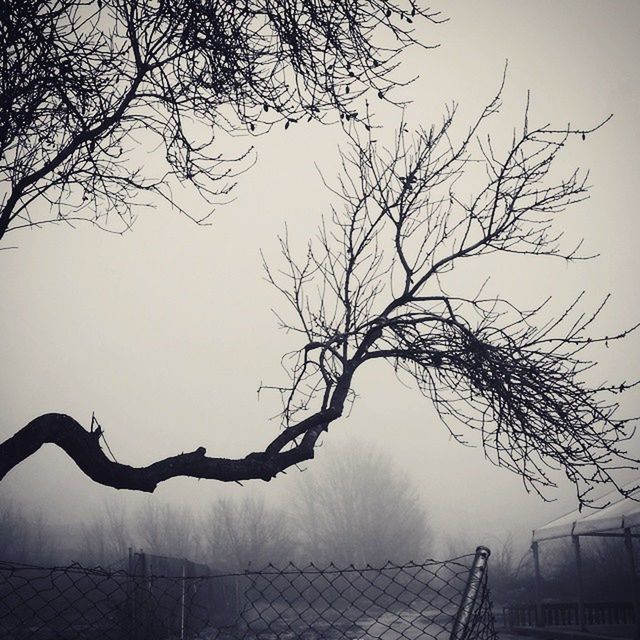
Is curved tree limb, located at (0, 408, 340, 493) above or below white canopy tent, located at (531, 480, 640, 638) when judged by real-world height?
above

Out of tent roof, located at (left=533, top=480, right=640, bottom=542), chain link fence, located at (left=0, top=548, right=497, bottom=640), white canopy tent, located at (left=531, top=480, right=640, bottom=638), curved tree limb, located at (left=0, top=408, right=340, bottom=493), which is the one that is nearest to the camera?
curved tree limb, located at (left=0, top=408, right=340, bottom=493)

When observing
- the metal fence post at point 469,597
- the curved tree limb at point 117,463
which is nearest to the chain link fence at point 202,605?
the metal fence post at point 469,597

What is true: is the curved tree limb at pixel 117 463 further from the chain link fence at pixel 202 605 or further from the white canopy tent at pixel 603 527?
the white canopy tent at pixel 603 527

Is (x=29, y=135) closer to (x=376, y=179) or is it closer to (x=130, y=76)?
(x=130, y=76)

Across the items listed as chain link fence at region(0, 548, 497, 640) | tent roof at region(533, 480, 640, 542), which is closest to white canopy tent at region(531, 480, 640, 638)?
tent roof at region(533, 480, 640, 542)

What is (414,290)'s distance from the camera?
386cm

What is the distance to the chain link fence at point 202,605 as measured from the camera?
8.89 ft

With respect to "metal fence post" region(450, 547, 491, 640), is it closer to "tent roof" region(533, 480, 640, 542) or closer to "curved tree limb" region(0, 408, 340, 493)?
"curved tree limb" region(0, 408, 340, 493)

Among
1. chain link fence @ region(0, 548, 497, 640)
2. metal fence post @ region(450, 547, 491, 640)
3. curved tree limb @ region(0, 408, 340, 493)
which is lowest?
chain link fence @ region(0, 548, 497, 640)

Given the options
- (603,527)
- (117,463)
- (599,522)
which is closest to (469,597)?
(117,463)

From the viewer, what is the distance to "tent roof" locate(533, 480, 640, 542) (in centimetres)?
1057

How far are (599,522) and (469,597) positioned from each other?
36.8ft

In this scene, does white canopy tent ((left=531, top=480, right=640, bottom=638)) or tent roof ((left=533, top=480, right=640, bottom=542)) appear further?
tent roof ((left=533, top=480, right=640, bottom=542))

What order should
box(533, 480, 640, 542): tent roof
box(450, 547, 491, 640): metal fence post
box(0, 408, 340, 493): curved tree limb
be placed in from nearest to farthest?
1. box(450, 547, 491, 640): metal fence post
2. box(0, 408, 340, 493): curved tree limb
3. box(533, 480, 640, 542): tent roof
